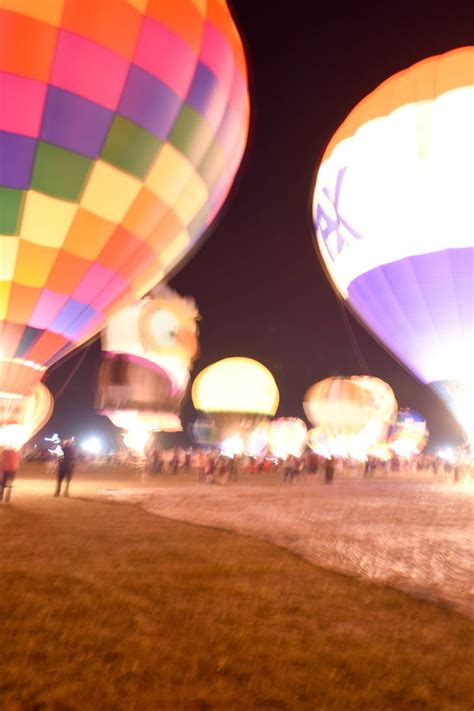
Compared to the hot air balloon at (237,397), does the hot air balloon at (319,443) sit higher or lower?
lower

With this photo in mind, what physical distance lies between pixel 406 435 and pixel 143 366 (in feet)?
111

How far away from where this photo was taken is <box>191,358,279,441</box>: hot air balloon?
33.8m

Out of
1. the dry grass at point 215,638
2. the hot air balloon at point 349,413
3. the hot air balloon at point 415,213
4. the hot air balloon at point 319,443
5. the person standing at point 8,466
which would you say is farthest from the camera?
the hot air balloon at point 319,443

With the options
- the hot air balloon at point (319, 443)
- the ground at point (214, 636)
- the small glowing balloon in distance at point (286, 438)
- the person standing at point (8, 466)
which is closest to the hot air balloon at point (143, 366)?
the hot air balloon at point (319, 443)

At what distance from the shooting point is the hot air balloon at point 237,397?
33812 mm

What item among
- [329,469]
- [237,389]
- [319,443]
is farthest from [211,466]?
[319,443]

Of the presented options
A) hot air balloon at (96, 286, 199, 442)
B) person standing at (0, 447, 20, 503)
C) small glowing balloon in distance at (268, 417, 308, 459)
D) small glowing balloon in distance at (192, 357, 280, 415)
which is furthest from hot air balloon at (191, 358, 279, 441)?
person standing at (0, 447, 20, 503)

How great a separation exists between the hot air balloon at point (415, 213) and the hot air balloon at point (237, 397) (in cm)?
1753

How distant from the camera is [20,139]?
28.6ft

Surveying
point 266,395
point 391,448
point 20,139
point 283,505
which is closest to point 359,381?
point 266,395

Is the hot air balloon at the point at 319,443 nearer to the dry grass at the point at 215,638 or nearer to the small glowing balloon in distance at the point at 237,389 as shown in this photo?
the small glowing balloon in distance at the point at 237,389

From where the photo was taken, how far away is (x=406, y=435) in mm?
54562

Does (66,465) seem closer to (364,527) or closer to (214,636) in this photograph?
(364,527)

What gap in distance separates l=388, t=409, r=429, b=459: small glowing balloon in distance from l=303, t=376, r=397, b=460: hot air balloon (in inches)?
533
